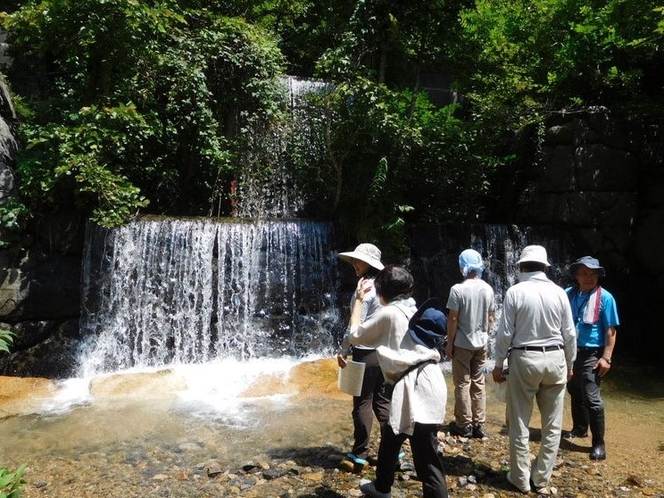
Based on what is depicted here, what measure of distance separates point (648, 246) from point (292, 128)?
26.5 feet

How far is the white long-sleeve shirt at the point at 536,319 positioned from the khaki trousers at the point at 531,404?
0.09m

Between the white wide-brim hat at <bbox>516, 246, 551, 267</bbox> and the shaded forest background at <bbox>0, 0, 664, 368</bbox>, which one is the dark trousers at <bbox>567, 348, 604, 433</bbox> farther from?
the shaded forest background at <bbox>0, 0, 664, 368</bbox>

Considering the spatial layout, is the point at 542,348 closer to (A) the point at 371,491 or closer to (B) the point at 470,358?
(B) the point at 470,358

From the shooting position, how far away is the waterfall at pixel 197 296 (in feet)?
28.1

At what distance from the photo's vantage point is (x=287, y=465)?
174 inches

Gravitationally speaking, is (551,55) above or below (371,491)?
above

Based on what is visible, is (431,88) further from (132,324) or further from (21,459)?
(21,459)

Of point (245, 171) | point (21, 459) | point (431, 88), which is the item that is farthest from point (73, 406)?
point (431, 88)

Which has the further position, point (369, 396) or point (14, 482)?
point (369, 396)

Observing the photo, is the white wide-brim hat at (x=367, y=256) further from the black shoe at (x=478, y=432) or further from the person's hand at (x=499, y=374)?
the black shoe at (x=478, y=432)

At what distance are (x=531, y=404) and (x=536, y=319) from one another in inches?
25.2

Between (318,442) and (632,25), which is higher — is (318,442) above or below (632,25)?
below

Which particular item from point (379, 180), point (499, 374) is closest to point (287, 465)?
point (499, 374)

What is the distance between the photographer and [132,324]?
28.2 ft
